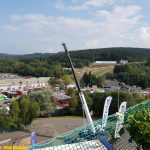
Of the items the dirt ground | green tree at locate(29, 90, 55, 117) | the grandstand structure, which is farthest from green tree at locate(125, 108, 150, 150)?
green tree at locate(29, 90, 55, 117)

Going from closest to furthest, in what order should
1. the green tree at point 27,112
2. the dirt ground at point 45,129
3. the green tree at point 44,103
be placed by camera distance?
1. the dirt ground at point 45,129
2. the green tree at point 27,112
3. the green tree at point 44,103

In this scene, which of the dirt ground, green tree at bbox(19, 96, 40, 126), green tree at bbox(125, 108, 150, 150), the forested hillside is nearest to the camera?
green tree at bbox(125, 108, 150, 150)

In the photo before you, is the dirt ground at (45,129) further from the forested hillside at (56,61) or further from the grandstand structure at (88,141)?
the forested hillside at (56,61)

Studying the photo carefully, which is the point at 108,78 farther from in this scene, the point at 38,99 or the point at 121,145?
the point at 121,145

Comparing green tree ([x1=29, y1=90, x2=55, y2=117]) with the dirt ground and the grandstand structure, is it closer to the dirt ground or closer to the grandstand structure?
the dirt ground

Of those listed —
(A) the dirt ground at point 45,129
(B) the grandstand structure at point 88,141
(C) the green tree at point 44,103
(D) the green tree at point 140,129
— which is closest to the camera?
(D) the green tree at point 140,129

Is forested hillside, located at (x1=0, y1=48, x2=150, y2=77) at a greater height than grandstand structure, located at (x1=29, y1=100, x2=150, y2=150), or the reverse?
grandstand structure, located at (x1=29, y1=100, x2=150, y2=150)

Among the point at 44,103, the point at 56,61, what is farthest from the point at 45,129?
the point at 56,61

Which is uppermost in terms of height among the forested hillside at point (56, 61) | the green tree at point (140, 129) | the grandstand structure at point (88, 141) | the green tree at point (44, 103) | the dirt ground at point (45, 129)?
the green tree at point (140, 129)

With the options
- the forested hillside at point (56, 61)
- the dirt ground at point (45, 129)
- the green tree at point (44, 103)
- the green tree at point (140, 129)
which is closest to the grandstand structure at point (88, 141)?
the green tree at point (140, 129)
